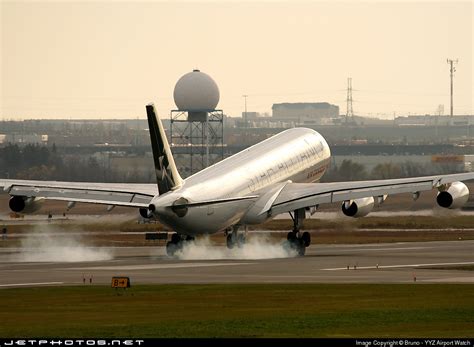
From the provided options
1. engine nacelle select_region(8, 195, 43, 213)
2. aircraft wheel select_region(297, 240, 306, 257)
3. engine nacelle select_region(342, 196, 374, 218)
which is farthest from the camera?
engine nacelle select_region(342, 196, 374, 218)

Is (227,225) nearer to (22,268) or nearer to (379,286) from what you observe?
(22,268)

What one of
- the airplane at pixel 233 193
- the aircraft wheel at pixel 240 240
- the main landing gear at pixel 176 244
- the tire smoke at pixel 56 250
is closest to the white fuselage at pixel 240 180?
the airplane at pixel 233 193

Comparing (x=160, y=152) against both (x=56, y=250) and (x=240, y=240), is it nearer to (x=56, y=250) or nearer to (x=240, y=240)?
(x=240, y=240)

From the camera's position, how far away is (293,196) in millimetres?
83500

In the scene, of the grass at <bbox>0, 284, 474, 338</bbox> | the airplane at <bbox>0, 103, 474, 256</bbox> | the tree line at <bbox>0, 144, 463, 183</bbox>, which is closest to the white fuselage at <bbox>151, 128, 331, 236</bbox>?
the airplane at <bbox>0, 103, 474, 256</bbox>

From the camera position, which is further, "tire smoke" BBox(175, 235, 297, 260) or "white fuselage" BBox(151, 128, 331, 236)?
"tire smoke" BBox(175, 235, 297, 260)

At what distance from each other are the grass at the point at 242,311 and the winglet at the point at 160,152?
1227cm

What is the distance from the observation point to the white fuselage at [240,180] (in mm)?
72625

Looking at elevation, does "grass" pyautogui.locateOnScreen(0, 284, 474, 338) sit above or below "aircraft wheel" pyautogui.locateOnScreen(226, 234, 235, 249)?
below

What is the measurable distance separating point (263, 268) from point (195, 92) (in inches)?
3502

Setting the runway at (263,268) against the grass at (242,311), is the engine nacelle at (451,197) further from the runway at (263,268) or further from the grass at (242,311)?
the grass at (242,311)

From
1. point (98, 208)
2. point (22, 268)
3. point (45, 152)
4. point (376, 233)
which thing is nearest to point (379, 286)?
point (22, 268)

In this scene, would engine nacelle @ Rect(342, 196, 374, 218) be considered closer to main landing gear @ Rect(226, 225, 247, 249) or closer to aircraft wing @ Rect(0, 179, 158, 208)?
main landing gear @ Rect(226, 225, 247, 249)

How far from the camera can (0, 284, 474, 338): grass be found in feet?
142
